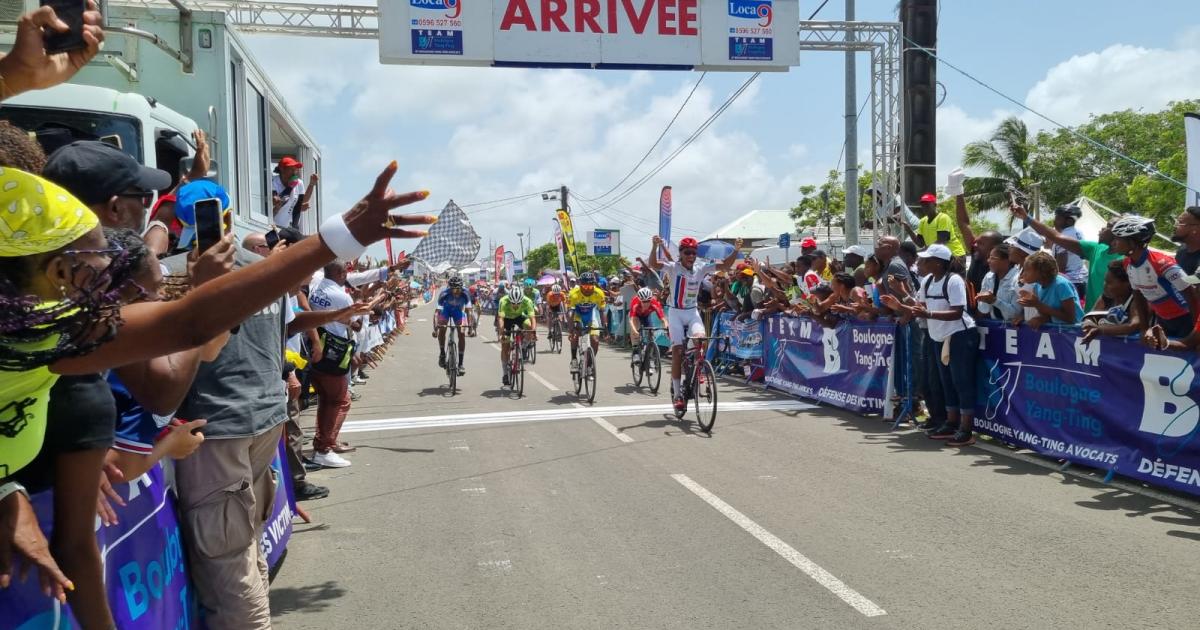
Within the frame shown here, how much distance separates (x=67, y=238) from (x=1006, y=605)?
4409 mm

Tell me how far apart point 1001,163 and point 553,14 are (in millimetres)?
34628

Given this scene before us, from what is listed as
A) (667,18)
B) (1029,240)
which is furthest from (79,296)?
(667,18)

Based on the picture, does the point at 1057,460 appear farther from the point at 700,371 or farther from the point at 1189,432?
the point at 700,371

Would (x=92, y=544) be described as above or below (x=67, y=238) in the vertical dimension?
below

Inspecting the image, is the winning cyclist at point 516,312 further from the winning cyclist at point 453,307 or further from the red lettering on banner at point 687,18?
the red lettering on banner at point 687,18

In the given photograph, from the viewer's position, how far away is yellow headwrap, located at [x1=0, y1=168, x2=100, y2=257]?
70.2 inches

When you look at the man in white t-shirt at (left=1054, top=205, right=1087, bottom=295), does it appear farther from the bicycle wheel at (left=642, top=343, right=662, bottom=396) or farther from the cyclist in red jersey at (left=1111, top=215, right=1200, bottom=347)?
the bicycle wheel at (left=642, top=343, right=662, bottom=396)

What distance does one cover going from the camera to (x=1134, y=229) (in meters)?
6.95

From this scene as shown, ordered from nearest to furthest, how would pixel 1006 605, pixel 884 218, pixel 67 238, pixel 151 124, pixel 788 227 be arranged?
pixel 67 238 → pixel 1006 605 → pixel 151 124 → pixel 884 218 → pixel 788 227

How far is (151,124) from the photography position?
20.9ft

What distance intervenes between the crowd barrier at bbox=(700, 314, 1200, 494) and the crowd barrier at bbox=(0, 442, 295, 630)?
6.92 meters

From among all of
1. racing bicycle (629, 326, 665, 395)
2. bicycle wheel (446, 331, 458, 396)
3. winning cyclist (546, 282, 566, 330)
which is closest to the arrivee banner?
bicycle wheel (446, 331, 458, 396)

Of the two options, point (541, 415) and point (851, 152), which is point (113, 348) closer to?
point (541, 415)

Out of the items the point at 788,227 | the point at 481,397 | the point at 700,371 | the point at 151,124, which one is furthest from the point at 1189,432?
the point at 788,227
